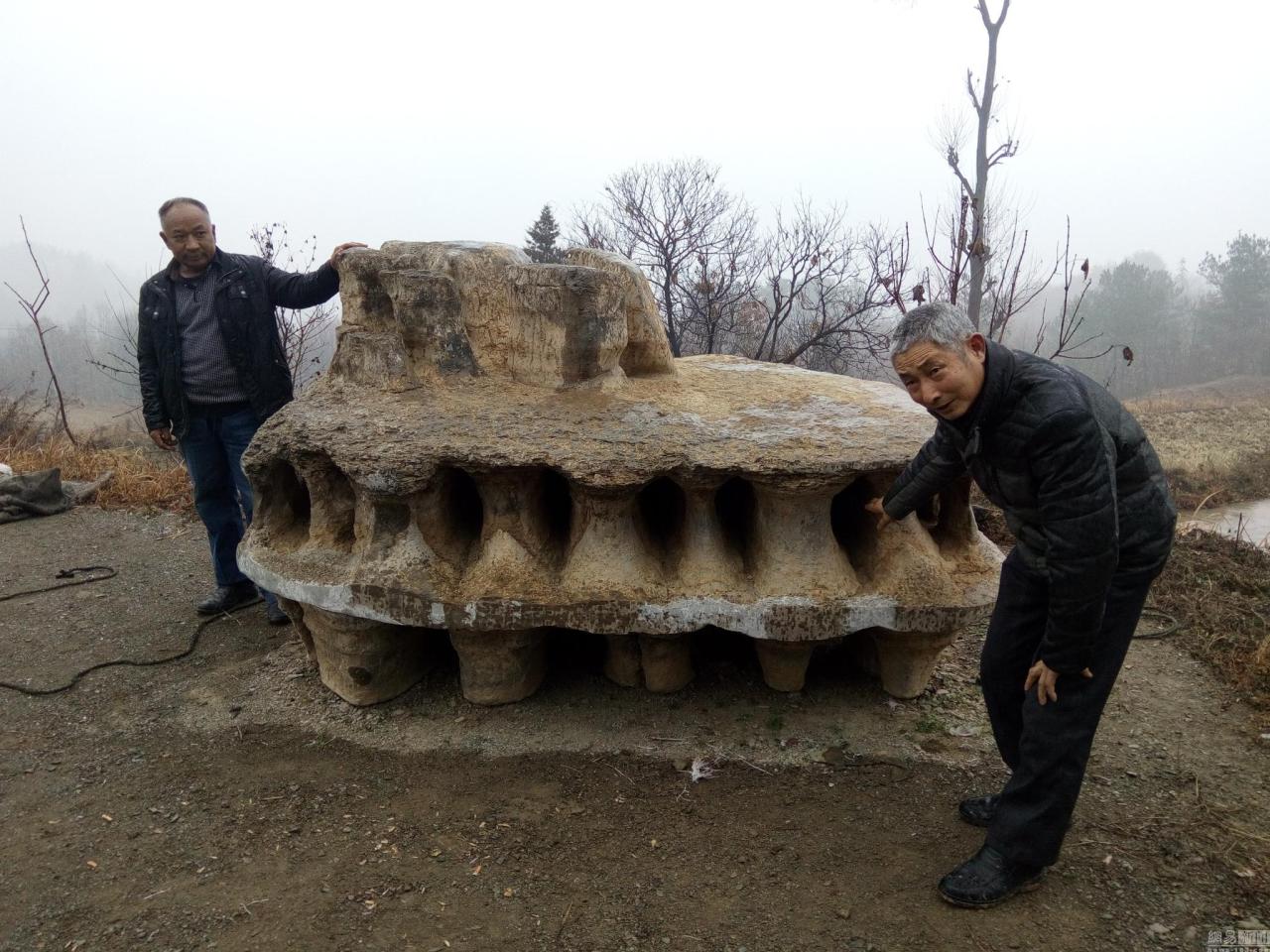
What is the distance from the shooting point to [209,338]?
393 cm

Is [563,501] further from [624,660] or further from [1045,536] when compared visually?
[1045,536]

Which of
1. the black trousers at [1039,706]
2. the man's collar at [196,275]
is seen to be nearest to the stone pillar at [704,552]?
the black trousers at [1039,706]

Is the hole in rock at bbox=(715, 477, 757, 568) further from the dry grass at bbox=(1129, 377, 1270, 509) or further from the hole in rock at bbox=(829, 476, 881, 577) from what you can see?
the dry grass at bbox=(1129, 377, 1270, 509)

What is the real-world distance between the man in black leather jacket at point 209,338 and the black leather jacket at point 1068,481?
9.60ft

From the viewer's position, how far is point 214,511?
4371 mm

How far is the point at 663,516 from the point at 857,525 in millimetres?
803

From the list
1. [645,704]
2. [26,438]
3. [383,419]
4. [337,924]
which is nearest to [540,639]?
[645,704]

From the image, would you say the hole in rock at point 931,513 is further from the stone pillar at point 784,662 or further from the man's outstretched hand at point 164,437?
the man's outstretched hand at point 164,437

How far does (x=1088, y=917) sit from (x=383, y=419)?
2805 millimetres

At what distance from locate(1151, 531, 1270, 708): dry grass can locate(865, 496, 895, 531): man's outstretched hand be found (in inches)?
80.7

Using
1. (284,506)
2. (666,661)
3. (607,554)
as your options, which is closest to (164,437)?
(284,506)

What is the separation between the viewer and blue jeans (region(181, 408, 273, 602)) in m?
4.08

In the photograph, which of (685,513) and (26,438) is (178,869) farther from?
(26,438)

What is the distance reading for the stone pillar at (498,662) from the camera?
3320 mm
